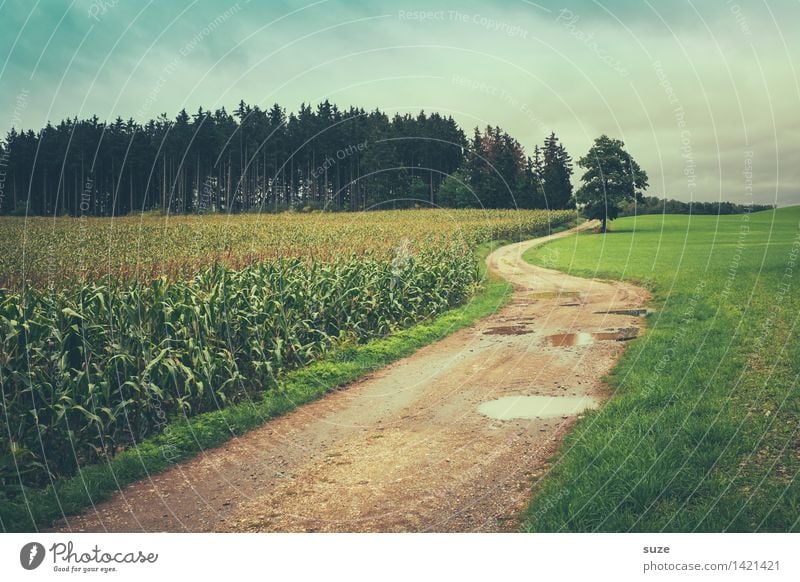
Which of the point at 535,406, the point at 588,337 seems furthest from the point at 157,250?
the point at 535,406

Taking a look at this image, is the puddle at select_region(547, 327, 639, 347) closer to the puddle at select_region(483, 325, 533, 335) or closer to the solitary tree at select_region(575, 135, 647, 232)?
the puddle at select_region(483, 325, 533, 335)

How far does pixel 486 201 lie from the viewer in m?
67.1

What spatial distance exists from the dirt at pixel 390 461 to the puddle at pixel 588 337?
62cm

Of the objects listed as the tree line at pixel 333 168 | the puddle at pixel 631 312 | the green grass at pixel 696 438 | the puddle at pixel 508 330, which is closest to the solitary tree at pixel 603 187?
the tree line at pixel 333 168

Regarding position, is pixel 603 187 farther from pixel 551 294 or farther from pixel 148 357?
pixel 148 357

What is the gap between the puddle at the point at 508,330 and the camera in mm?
14679

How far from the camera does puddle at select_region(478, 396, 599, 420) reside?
328 inches

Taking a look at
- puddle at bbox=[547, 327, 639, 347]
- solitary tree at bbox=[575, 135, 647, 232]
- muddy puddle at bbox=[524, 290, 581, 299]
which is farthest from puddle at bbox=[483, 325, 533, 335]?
solitary tree at bbox=[575, 135, 647, 232]

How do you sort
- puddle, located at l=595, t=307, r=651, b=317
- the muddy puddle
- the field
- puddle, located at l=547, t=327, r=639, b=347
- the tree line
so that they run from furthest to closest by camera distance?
the tree line
the muddy puddle
puddle, located at l=595, t=307, r=651, b=317
puddle, located at l=547, t=327, r=639, b=347
the field

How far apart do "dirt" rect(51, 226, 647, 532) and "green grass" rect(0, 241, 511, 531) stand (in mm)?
204

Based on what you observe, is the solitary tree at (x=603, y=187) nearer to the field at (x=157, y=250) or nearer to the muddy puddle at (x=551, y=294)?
the field at (x=157, y=250)

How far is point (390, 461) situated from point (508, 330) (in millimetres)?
8719

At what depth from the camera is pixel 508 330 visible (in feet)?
49.5
